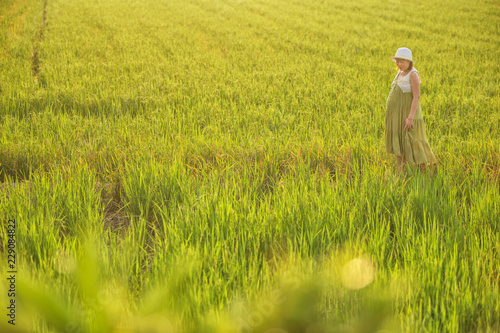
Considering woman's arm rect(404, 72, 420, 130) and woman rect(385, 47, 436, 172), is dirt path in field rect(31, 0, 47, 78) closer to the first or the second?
woman rect(385, 47, 436, 172)

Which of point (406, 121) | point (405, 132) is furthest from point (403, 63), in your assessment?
point (405, 132)

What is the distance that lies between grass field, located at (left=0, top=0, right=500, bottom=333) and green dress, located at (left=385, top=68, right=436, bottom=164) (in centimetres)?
19

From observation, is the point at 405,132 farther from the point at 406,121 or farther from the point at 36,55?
the point at 36,55

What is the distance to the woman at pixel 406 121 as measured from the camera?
3268 mm

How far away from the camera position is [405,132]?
3.38 m

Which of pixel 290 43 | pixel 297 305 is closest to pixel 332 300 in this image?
pixel 297 305

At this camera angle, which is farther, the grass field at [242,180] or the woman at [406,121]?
the woman at [406,121]

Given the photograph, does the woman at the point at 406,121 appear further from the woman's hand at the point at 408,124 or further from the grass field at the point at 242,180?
the grass field at the point at 242,180

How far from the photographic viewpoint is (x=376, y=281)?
1264 mm

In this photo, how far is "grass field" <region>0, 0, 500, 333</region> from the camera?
3.78ft

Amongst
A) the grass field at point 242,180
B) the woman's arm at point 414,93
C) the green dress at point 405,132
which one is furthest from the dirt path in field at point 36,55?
the woman's arm at point 414,93

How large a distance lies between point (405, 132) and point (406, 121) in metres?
0.12

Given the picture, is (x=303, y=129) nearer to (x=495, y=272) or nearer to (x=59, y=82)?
(x=495, y=272)

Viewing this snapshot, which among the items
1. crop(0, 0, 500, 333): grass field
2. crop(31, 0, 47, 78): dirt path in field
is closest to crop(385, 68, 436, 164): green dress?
crop(0, 0, 500, 333): grass field
